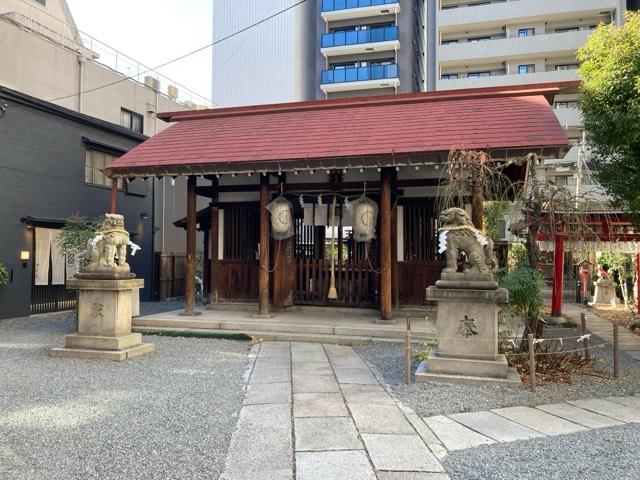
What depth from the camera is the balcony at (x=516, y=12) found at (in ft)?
87.4

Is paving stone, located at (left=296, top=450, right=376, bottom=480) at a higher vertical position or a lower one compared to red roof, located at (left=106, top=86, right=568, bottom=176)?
lower

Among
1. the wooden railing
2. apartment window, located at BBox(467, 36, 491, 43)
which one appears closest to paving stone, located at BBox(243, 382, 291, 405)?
the wooden railing

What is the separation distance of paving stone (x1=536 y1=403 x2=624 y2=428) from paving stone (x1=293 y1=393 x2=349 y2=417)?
7.54ft

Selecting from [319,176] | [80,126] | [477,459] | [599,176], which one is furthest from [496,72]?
[477,459]

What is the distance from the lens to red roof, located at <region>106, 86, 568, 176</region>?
8.59 m

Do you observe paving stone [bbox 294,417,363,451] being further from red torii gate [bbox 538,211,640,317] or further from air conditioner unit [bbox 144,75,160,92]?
air conditioner unit [bbox 144,75,160,92]

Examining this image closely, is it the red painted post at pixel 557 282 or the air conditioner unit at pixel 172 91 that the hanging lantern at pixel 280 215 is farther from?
the air conditioner unit at pixel 172 91

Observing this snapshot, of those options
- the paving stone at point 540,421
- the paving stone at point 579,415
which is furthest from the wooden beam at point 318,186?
the paving stone at point 540,421

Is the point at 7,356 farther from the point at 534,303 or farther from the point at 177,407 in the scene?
the point at 534,303

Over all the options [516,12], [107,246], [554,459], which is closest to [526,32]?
[516,12]

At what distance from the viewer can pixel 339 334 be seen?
8.82 meters

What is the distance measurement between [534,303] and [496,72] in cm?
2734

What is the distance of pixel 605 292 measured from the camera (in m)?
16.2

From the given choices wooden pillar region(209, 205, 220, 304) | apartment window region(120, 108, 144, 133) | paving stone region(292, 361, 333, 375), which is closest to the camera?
paving stone region(292, 361, 333, 375)
